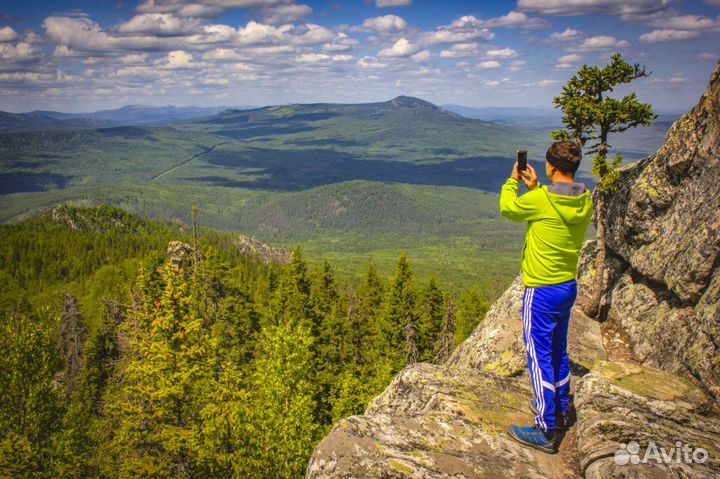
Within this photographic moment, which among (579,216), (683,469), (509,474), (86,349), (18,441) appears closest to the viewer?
(683,469)

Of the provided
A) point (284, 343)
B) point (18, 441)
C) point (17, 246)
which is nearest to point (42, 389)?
Answer: point (18, 441)

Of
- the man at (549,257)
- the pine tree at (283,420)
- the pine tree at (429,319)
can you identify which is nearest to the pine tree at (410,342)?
the pine tree at (429,319)

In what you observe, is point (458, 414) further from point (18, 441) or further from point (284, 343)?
point (18, 441)

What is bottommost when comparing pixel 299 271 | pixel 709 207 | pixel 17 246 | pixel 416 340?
pixel 17 246

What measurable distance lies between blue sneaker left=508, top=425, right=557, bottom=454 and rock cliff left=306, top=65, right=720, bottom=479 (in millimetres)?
168

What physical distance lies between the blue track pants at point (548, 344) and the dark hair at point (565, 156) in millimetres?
2245

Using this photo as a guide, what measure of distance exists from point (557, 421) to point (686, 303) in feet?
24.6

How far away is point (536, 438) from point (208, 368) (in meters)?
14.6

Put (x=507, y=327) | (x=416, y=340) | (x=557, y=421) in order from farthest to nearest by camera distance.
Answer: (x=416, y=340), (x=507, y=327), (x=557, y=421)

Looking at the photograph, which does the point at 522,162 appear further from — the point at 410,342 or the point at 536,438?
the point at 410,342

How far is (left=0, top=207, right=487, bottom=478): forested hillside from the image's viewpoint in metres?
17.8

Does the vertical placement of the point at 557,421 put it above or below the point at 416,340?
above

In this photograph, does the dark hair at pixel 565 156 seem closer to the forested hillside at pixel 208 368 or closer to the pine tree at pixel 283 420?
the forested hillside at pixel 208 368

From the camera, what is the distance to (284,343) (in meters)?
23.5
